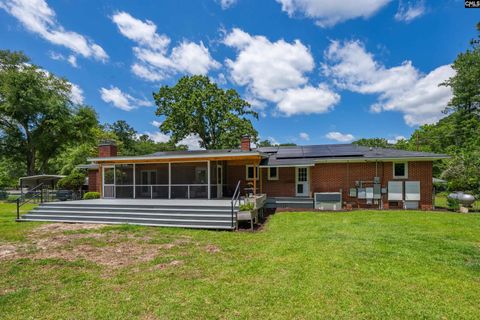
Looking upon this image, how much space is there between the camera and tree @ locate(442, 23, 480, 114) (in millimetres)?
32875

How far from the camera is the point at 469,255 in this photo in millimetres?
6195

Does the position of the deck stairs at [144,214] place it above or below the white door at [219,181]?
below

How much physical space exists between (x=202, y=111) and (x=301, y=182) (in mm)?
20259

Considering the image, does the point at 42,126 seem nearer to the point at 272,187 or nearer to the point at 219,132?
the point at 219,132

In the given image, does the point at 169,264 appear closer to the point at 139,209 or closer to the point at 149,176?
the point at 139,209

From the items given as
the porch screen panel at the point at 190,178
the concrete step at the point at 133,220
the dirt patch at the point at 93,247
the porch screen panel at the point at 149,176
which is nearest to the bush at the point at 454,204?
the concrete step at the point at 133,220

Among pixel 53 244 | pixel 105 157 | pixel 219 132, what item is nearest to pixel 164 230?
pixel 53 244

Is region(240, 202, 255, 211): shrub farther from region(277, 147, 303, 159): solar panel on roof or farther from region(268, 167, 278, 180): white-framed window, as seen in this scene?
region(277, 147, 303, 159): solar panel on roof

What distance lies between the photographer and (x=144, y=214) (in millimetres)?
11008

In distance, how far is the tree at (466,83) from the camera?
32875 mm

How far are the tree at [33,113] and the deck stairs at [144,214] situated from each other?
18.0m

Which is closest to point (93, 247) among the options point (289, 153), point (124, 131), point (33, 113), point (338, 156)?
point (338, 156)

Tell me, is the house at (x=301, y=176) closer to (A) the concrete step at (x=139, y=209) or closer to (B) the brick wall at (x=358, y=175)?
(B) the brick wall at (x=358, y=175)

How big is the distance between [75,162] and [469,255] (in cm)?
3348
